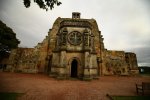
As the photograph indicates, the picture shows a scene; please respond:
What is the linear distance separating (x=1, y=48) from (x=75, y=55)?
22.9 meters

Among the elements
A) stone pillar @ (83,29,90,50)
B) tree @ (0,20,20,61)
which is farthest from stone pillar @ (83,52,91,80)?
tree @ (0,20,20,61)

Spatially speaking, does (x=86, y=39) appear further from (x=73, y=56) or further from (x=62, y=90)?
(x=62, y=90)

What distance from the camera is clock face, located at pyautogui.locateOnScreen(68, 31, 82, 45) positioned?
22.9m

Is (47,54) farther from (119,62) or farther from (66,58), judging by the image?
(119,62)

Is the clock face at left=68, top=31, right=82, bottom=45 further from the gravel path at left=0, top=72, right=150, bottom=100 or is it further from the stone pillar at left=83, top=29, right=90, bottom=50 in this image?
the gravel path at left=0, top=72, right=150, bottom=100

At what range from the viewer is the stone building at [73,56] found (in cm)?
2144

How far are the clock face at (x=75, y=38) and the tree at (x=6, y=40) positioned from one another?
2073cm

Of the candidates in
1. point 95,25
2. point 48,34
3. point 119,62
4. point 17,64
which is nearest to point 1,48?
point 17,64

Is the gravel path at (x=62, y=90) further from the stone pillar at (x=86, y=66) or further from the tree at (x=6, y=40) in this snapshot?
the tree at (x=6, y=40)

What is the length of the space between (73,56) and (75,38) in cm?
338

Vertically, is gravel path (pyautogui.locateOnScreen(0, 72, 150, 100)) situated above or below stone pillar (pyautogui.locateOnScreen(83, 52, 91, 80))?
below

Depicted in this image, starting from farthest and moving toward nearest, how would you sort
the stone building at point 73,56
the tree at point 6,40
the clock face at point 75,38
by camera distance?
the tree at point 6,40 < the clock face at point 75,38 < the stone building at point 73,56

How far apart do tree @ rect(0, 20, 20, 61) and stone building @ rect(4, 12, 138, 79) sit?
18.8 ft

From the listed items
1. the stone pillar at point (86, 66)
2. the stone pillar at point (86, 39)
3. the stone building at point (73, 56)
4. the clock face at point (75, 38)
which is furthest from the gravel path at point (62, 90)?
the clock face at point (75, 38)
